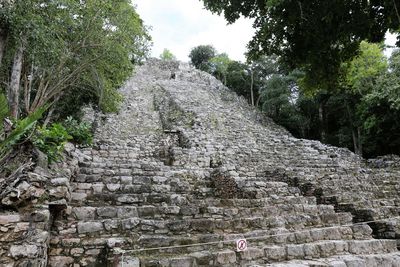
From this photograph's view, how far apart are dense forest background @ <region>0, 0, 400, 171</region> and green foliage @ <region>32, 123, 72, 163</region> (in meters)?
0.02

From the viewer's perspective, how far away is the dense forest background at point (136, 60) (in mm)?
5070

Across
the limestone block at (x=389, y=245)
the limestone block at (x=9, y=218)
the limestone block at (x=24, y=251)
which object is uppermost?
the limestone block at (x=9, y=218)

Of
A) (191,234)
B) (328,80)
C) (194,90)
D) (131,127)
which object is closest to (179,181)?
(191,234)

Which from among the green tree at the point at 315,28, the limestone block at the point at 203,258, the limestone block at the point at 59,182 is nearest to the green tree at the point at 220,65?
the green tree at the point at 315,28

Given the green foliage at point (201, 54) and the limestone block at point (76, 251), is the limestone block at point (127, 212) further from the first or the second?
the green foliage at point (201, 54)

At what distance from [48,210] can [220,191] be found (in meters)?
3.87

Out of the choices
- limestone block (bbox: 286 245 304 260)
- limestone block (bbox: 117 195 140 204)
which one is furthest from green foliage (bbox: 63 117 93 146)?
limestone block (bbox: 286 245 304 260)

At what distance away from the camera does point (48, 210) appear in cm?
328

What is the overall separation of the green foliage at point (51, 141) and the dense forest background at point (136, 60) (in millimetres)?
18

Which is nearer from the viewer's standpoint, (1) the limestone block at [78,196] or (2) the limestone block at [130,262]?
(2) the limestone block at [130,262]

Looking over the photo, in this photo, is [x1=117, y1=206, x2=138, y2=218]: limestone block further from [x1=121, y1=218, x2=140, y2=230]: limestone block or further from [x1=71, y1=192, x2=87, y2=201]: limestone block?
[x1=71, y1=192, x2=87, y2=201]: limestone block

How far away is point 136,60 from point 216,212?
8772 millimetres

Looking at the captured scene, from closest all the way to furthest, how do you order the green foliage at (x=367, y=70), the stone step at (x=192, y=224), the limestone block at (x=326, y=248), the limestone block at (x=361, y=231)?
the stone step at (x=192, y=224) < the limestone block at (x=326, y=248) < the limestone block at (x=361, y=231) < the green foliage at (x=367, y=70)

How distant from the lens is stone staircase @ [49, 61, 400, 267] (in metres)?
3.57
